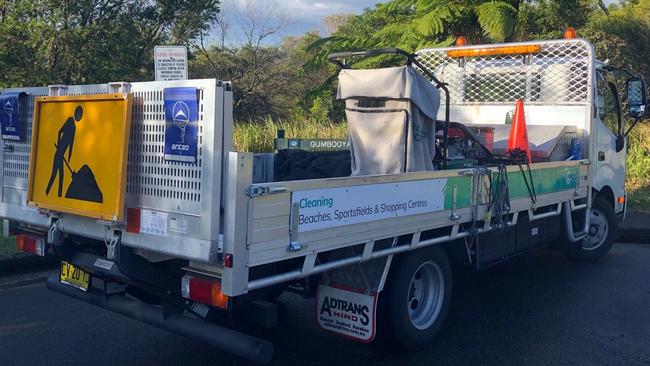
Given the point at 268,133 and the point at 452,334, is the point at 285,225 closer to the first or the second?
the point at 452,334

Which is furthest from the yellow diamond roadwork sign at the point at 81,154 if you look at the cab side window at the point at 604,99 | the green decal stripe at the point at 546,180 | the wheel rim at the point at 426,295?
the cab side window at the point at 604,99

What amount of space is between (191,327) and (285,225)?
3.01ft

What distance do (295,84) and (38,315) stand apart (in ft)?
57.6

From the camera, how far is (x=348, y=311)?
4609 millimetres

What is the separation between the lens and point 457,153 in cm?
674

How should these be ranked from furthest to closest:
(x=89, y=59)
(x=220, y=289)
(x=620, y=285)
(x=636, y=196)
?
(x=89, y=59), (x=636, y=196), (x=620, y=285), (x=220, y=289)

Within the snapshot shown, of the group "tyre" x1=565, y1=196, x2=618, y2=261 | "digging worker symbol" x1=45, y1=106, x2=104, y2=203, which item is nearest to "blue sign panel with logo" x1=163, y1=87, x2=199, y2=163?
"digging worker symbol" x1=45, y1=106, x2=104, y2=203

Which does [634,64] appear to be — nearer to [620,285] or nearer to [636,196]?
[636,196]

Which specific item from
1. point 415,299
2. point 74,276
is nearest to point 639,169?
point 415,299

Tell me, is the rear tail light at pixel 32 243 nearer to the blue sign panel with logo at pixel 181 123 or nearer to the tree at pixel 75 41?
the blue sign panel with logo at pixel 181 123

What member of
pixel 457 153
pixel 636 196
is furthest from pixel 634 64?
pixel 457 153

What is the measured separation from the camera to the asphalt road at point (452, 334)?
16.3 feet

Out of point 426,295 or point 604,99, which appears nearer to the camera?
point 426,295

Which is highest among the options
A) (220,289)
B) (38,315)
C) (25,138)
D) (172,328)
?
(25,138)
